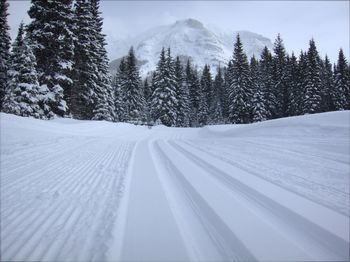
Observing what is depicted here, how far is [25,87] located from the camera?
1792 centimetres

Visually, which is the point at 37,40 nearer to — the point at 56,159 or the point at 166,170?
the point at 56,159

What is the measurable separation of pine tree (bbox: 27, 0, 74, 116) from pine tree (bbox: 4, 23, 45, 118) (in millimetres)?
769

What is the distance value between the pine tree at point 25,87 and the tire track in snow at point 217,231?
676 inches

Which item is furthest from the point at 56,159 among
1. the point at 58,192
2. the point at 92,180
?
the point at 58,192

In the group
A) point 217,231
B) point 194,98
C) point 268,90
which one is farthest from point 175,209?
point 194,98

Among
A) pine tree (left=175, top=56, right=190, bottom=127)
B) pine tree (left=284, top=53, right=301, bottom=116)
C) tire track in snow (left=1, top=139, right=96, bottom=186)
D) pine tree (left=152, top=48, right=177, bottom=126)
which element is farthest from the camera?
pine tree (left=175, top=56, right=190, bottom=127)

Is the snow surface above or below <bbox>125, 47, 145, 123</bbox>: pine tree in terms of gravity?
below

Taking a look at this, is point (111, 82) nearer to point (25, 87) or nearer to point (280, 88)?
point (25, 87)

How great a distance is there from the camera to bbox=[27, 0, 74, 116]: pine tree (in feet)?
62.2

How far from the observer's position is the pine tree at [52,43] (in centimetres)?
1895

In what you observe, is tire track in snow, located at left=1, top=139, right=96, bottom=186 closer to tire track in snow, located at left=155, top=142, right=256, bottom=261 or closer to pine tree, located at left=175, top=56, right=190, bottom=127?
tire track in snow, located at left=155, top=142, right=256, bottom=261

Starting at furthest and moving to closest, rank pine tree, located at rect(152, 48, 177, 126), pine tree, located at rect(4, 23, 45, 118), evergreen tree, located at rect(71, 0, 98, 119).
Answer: pine tree, located at rect(152, 48, 177, 126) → evergreen tree, located at rect(71, 0, 98, 119) → pine tree, located at rect(4, 23, 45, 118)

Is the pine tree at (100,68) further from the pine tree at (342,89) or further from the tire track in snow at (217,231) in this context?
the pine tree at (342,89)

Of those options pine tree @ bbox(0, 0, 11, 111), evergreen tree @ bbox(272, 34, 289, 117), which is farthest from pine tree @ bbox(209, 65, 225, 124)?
pine tree @ bbox(0, 0, 11, 111)
